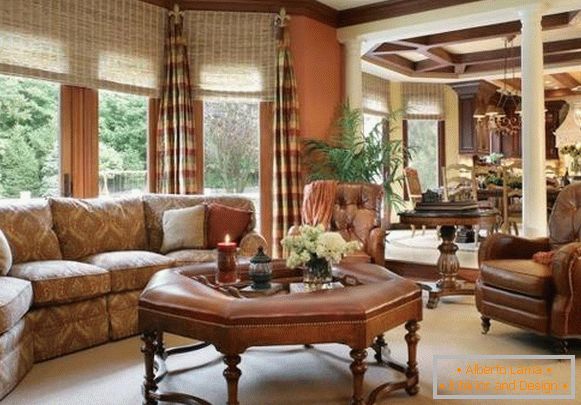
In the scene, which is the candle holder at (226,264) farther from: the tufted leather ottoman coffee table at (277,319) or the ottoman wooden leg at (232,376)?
the ottoman wooden leg at (232,376)

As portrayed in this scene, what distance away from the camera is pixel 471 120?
9930mm

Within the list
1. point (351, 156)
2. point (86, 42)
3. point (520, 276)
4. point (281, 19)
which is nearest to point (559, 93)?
point (351, 156)

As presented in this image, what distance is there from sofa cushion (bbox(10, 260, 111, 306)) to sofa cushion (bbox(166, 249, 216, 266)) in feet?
2.06

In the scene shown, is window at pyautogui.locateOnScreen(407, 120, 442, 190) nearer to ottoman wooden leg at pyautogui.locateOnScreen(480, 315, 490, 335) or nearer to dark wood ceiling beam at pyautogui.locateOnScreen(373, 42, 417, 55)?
dark wood ceiling beam at pyautogui.locateOnScreen(373, 42, 417, 55)

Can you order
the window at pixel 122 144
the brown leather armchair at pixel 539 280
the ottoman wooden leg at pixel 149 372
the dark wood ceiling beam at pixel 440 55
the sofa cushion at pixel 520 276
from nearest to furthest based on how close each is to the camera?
1. the ottoman wooden leg at pixel 149 372
2. the brown leather armchair at pixel 539 280
3. the sofa cushion at pixel 520 276
4. the window at pixel 122 144
5. the dark wood ceiling beam at pixel 440 55

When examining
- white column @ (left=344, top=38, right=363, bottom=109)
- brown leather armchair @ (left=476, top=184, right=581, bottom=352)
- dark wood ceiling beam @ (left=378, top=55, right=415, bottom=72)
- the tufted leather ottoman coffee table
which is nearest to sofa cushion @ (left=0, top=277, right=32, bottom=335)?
the tufted leather ottoman coffee table

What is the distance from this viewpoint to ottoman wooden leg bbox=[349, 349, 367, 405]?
2.32 metres

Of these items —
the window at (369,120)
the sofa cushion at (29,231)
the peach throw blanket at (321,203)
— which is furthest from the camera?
the window at (369,120)

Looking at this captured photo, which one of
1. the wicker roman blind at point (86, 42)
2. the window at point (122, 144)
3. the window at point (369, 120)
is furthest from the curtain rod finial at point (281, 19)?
the window at point (369, 120)

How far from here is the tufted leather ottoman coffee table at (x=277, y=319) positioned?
2.24 meters

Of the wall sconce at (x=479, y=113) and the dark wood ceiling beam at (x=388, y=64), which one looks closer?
the dark wood ceiling beam at (x=388, y=64)

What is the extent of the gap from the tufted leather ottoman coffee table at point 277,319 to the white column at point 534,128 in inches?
122

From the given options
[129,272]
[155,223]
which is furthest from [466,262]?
[129,272]

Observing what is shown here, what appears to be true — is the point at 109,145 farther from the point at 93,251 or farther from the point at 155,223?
the point at 93,251
